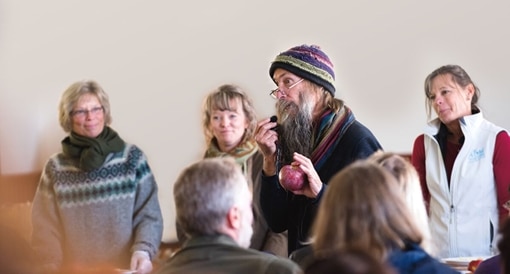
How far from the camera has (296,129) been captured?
3465 millimetres

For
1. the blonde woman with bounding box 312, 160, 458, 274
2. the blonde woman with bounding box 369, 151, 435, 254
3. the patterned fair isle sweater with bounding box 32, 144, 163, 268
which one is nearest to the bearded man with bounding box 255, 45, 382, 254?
the blonde woman with bounding box 369, 151, 435, 254

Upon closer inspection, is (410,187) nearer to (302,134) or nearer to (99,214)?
(302,134)

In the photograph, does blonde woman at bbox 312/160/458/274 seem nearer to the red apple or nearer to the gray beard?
the red apple

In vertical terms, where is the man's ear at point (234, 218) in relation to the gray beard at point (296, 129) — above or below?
below

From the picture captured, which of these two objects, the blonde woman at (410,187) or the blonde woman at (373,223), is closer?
the blonde woman at (373,223)

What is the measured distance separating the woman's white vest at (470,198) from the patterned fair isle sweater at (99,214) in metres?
1.32

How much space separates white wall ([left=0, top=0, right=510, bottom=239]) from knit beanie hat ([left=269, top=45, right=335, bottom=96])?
72.0 inches

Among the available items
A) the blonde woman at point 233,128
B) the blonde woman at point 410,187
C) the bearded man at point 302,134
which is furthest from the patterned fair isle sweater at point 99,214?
the blonde woman at point 410,187

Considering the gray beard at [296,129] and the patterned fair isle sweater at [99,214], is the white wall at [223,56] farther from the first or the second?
the gray beard at [296,129]

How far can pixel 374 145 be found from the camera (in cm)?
333

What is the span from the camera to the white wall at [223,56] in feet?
17.4

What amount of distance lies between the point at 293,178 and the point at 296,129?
0.30 metres

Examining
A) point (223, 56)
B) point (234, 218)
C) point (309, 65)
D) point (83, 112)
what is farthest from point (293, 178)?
point (223, 56)

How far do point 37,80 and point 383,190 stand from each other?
3.46 metres
